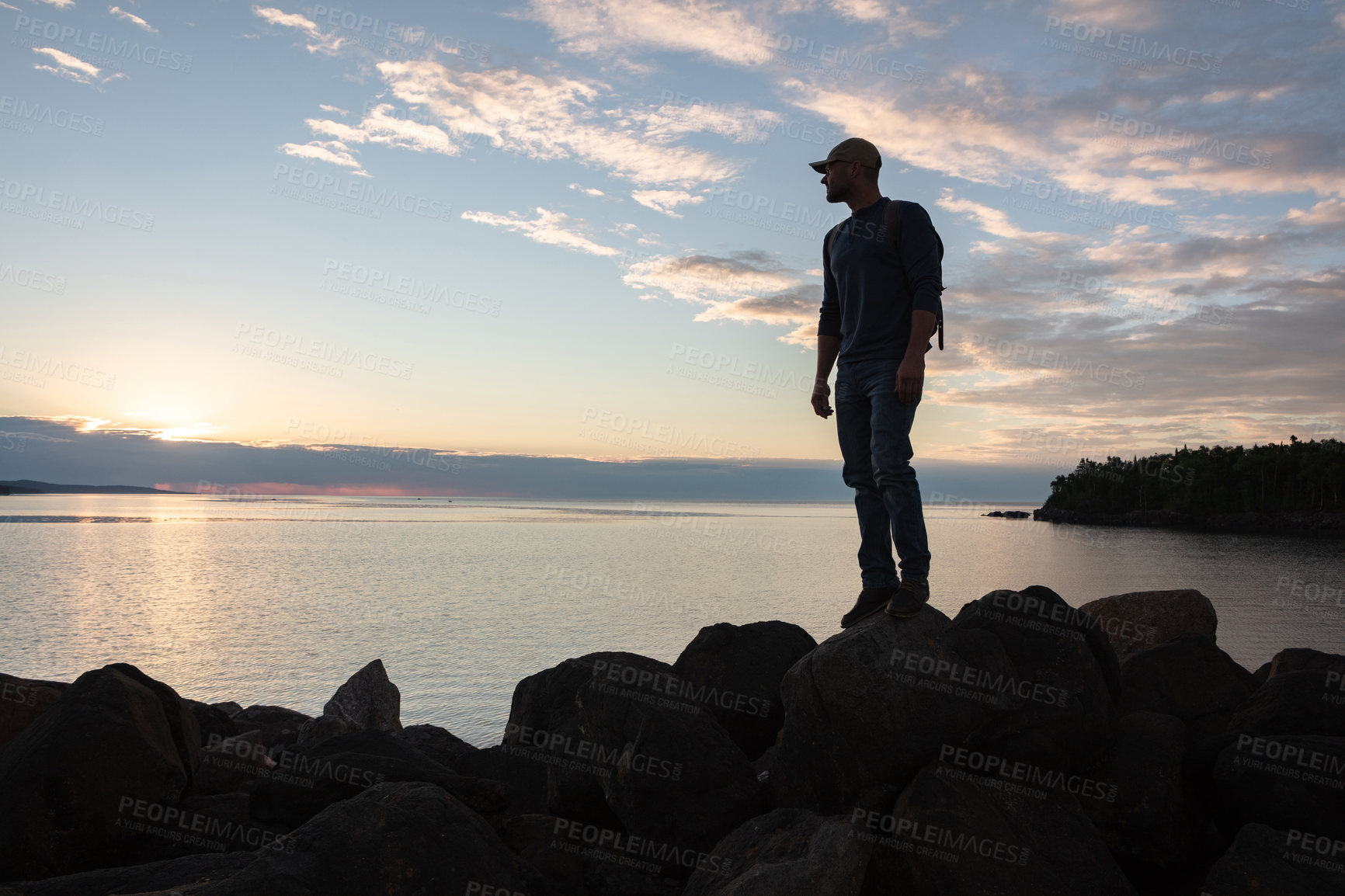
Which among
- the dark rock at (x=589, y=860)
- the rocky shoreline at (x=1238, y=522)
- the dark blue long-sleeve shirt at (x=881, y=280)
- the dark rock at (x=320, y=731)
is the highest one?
the dark blue long-sleeve shirt at (x=881, y=280)

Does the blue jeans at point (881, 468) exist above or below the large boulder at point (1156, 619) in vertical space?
above

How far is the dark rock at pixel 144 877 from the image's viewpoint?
549 centimetres

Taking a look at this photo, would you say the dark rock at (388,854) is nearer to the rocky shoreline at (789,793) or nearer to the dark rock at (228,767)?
the rocky shoreline at (789,793)

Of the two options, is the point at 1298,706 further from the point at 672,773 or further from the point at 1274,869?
the point at 672,773

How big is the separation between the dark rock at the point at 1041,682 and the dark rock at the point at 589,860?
298 centimetres

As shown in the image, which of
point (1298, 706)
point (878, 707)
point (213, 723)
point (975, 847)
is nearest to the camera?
point (975, 847)

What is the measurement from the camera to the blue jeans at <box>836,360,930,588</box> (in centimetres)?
621

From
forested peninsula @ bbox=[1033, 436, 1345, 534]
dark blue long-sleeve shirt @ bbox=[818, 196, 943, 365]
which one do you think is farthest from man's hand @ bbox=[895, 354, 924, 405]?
forested peninsula @ bbox=[1033, 436, 1345, 534]

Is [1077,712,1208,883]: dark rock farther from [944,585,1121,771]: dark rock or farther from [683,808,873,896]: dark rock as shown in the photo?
[683,808,873,896]: dark rock

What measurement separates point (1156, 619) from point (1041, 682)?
805 cm

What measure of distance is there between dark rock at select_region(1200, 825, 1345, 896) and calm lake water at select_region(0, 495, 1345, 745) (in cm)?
1338

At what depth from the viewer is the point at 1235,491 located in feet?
473

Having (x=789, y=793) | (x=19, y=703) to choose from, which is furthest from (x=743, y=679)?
(x=19, y=703)

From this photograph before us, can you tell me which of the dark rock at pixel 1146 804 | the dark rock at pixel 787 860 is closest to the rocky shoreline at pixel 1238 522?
the dark rock at pixel 1146 804
